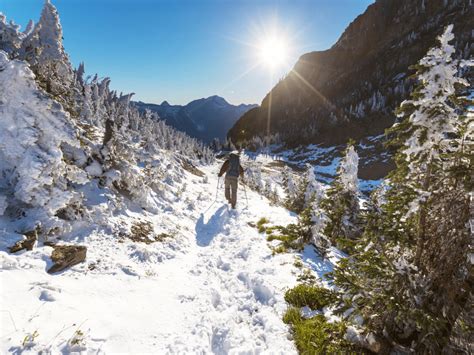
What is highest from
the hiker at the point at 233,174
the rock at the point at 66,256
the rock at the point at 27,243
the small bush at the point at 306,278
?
the hiker at the point at 233,174

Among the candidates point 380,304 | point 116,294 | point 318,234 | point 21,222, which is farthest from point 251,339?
point 318,234

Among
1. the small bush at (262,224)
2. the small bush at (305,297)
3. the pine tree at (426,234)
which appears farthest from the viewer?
the small bush at (262,224)

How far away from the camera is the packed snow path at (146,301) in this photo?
353 centimetres

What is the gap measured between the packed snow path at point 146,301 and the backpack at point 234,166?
6.96m

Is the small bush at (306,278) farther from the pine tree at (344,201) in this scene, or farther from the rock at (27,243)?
the pine tree at (344,201)

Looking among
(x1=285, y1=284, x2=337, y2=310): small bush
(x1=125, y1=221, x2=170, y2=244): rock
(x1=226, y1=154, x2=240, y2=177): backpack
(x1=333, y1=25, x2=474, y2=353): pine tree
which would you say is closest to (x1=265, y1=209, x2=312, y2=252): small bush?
(x1=285, y1=284, x2=337, y2=310): small bush

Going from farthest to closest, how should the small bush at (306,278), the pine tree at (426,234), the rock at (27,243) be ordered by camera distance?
the small bush at (306,278) → the rock at (27,243) → the pine tree at (426,234)

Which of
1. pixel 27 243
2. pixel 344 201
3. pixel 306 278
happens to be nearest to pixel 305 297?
pixel 306 278

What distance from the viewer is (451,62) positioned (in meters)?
3.93

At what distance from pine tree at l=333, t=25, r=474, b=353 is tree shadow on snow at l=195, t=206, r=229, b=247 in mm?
5807

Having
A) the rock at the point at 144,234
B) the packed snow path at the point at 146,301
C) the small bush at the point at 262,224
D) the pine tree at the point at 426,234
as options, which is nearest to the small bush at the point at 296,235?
the small bush at the point at 262,224

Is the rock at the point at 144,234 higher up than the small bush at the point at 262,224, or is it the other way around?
the rock at the point at 144,234

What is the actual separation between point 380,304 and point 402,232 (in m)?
1.22

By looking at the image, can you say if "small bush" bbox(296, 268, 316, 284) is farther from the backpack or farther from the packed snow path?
the backpack
